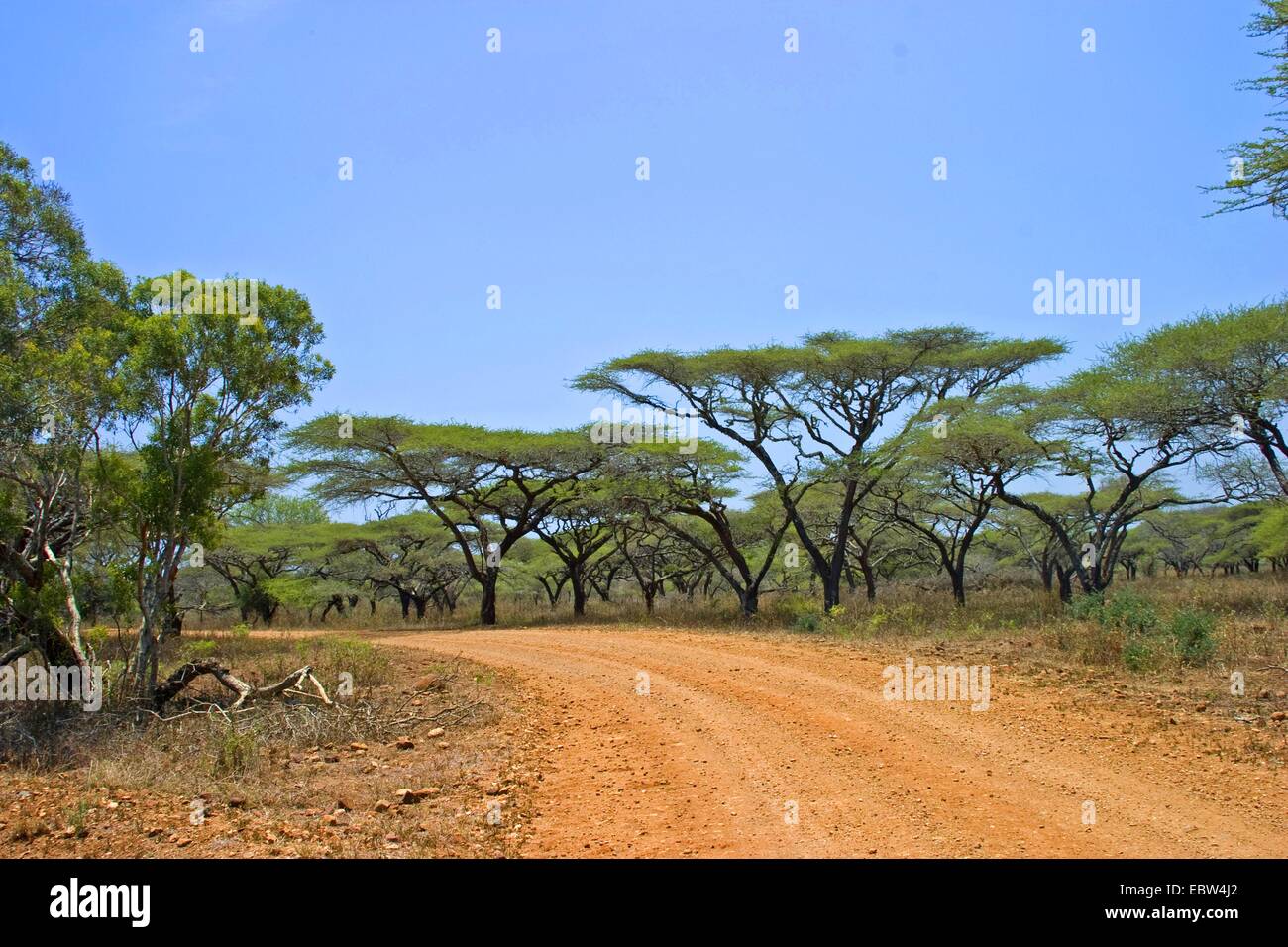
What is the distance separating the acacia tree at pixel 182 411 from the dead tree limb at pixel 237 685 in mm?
212

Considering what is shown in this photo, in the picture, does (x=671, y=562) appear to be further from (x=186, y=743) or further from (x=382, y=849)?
(x=382, y=849)

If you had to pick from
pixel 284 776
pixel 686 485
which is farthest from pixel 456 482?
pixel 284 776

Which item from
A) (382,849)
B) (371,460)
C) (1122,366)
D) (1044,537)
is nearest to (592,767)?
(382,849)

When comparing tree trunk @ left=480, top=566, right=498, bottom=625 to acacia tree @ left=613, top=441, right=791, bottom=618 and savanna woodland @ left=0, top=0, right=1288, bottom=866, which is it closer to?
savanna woodland @ left=0, top=0, right=1288, bottom=866

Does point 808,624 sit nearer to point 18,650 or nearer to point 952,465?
point 952,465

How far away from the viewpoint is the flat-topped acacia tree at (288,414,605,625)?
2339cm

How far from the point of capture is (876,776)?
630 centimetres

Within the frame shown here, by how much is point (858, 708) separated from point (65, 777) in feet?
24.1

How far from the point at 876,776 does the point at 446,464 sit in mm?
20111
